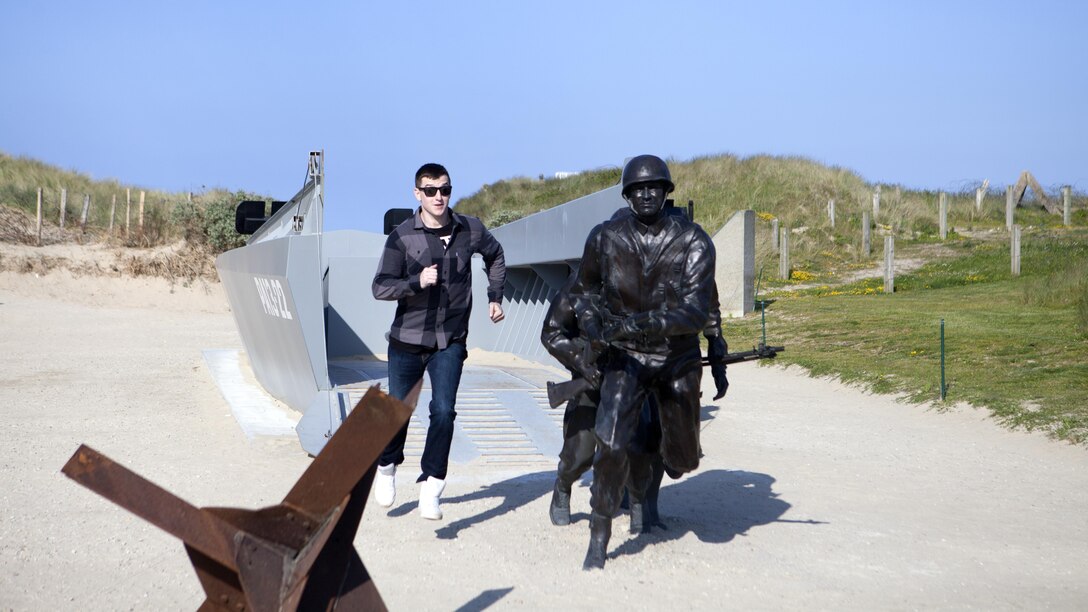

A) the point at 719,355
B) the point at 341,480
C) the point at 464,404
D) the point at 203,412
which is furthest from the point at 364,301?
the point at 341,480

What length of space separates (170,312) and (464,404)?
23.1 meters

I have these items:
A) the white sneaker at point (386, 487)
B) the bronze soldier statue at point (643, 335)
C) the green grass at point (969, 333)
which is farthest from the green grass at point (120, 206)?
the bronze soldier statue at point (643, 335)

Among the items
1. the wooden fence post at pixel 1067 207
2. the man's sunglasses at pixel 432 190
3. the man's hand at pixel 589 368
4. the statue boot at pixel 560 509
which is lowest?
the statue boot at pixel 560 509

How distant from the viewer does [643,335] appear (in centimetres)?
572

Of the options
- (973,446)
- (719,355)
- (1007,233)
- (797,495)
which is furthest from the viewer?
(1007,233)

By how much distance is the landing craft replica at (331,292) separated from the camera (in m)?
10.7

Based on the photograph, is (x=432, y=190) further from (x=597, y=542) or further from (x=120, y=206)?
(x=120, y=206)

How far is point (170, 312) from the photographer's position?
32.0m

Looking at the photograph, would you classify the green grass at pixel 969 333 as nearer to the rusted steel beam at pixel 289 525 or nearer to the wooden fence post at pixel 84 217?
the rusted steel beam at pixel 289 525

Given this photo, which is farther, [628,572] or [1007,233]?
[1007,233]

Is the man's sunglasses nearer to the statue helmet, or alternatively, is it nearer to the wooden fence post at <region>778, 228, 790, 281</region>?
the statue helmet

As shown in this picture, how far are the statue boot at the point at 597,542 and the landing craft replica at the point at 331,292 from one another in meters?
3.82

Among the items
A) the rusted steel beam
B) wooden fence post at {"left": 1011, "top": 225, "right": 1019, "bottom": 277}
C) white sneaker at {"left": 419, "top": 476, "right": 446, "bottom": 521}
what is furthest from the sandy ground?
wooden fence post at {"left": 1011, "top": 225, "right": 1019, "bottom": 277}

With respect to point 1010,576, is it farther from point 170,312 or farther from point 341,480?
point 170,312
